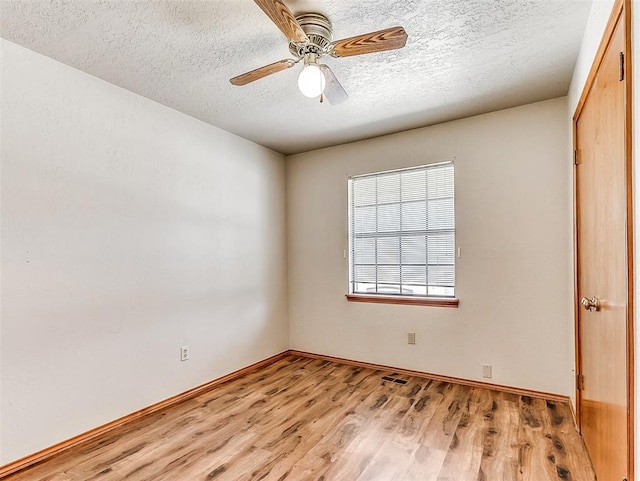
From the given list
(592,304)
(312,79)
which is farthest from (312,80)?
(592,304)

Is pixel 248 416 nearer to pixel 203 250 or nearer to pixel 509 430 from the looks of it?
pixel 203 250

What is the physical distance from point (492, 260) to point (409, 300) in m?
0.85

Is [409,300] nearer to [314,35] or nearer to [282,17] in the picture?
[314,35]

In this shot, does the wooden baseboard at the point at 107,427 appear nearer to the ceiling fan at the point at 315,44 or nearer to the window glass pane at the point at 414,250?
the window glass pane at the point at 414,250

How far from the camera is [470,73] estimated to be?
2393mm

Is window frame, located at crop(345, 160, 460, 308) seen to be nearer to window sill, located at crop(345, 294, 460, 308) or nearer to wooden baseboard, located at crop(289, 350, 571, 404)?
window sill, located at crop(345, 294, 460, 308)

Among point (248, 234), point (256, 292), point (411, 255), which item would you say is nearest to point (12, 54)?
point (248, 234)

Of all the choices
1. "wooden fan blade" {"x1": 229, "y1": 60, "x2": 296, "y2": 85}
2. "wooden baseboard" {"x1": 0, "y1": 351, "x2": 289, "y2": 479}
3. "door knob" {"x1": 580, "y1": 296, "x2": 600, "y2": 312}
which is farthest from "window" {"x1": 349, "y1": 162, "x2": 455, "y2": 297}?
"wooden fan blade" {"x1": 229, "y1": 60, "x2": 296, "y2": 85}

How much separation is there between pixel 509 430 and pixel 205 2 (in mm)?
3131

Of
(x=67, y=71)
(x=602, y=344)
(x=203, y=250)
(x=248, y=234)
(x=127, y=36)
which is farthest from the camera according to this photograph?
(x=248, y=234)

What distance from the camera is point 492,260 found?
3043mm

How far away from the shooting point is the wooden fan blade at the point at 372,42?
155cm

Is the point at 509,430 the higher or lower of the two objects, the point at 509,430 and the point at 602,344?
the lower

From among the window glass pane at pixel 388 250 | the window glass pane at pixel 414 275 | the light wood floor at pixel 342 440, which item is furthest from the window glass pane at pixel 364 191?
the light wood floor at pixel 342 440
